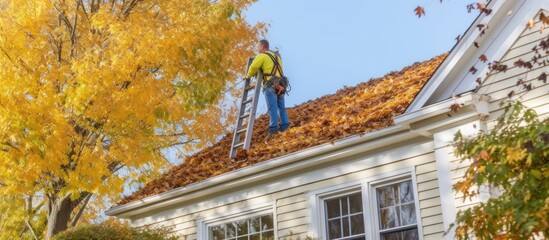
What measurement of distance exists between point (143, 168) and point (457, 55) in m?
11.9

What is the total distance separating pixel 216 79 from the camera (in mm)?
16766

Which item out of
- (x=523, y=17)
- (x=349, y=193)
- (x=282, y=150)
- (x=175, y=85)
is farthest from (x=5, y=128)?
(x=523, y=17)

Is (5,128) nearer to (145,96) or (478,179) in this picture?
(145,96)

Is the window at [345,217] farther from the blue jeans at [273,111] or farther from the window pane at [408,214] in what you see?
the blue jeans at [273,111]

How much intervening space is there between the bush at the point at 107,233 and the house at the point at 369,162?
34.6 inches

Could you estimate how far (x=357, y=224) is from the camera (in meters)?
12.3

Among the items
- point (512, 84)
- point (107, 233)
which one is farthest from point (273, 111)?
point (512, 84)

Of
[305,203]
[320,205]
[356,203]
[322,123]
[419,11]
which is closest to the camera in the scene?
[419,11]

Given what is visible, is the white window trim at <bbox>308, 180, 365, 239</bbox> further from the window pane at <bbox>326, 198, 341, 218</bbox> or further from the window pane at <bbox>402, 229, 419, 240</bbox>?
the window pane at <bbox>402, 229, 419, 240</bbox>

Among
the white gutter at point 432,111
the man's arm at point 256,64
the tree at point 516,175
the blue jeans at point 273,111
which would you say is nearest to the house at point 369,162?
the white gutter at point 432,111

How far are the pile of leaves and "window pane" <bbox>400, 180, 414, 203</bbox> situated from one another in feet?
3.03

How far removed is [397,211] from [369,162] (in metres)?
0.89

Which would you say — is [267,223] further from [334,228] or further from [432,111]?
[432,111]

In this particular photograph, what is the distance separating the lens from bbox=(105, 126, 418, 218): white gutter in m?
11.9
